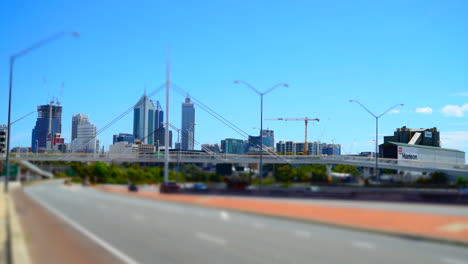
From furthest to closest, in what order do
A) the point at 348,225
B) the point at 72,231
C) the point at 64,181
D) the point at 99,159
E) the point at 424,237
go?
the point at 99,159
the point at 64,181
the point at 348,225
the point at 72,231
the point at 424,237

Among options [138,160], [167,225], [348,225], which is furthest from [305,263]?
[138,160]

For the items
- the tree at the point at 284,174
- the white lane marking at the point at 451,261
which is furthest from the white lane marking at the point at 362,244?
the tree at the point at 284,174

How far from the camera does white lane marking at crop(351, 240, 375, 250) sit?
18270 millimetres

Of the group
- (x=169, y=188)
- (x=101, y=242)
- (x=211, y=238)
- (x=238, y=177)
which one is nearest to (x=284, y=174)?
(x=238, y=177)

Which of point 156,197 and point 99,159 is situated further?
point 99,159

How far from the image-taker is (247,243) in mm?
18953

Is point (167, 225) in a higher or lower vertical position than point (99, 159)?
lower

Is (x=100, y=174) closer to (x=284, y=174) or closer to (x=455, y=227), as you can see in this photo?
(x=284, y=174)

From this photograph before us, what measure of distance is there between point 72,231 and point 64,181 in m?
22.2

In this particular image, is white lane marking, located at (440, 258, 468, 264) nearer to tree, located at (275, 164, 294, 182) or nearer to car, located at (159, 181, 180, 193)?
tree, located at (275, 164, 294, 182)

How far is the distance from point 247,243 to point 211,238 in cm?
223

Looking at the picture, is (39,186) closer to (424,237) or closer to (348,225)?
(348,225)

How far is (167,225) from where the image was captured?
25828mm

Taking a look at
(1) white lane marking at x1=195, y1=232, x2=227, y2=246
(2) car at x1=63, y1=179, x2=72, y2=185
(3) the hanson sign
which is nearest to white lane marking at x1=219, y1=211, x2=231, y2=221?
(1) white lane marking at x1=195, y1=232, x2=227, y2=246
